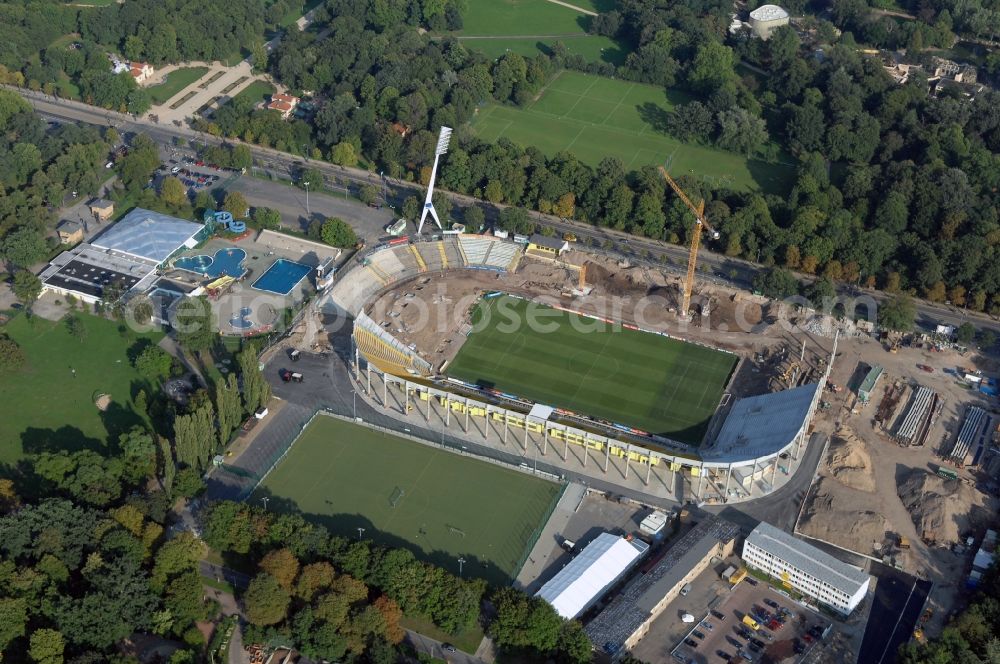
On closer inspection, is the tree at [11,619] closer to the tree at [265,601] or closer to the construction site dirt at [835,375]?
the tree at [265,601]

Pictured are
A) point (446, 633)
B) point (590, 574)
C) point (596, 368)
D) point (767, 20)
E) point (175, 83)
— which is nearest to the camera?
point (446, 633)

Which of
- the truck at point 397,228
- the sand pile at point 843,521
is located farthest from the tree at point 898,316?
the truck at point 397,228

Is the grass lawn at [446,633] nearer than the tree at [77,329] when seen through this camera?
A: Yes

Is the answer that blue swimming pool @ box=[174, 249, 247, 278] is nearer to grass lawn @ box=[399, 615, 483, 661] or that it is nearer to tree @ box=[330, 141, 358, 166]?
tree @ box=[330, 141, 358, 166]

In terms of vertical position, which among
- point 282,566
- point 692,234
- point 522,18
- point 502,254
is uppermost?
point 282,566

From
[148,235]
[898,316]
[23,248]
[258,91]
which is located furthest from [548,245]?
[258,91]

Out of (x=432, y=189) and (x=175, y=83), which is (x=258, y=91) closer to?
(x=175, y=83)

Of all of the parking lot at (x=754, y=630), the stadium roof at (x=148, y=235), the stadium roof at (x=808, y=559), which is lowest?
the stadium roof at (x=148, y=235)
